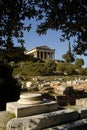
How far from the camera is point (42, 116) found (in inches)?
294

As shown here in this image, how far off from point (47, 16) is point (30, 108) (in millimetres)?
3316

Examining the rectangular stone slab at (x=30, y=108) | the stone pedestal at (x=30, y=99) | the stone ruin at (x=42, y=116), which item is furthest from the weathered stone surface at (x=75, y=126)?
the stone pedestal at (x=30, y=99)

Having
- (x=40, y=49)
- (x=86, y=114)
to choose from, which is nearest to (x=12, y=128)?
(x=86, y=114)

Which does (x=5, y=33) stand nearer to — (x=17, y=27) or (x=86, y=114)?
(x=17, y=27)

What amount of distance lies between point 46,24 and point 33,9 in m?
0.75

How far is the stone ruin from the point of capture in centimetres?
714

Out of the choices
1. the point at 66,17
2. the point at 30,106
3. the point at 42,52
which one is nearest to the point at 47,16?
the point at 66,17

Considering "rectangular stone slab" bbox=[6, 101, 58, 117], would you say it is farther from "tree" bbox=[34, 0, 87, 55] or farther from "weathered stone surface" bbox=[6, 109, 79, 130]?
"tree" bbox=[34, 0, 87, 55]

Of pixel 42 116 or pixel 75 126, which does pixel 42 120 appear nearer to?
pixel 42 116

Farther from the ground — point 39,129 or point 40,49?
point 40,49

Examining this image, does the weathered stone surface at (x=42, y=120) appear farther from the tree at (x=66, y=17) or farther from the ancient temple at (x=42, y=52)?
the ancient temple at (x=42, y=52)

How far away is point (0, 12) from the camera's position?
7.88 m

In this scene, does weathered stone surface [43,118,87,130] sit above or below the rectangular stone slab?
below

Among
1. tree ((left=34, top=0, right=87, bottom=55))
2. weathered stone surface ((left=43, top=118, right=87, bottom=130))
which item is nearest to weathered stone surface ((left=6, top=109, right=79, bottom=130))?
weathered stone surface ((left=43, top=118, right=87, bottom=130))
